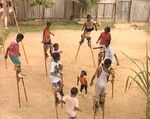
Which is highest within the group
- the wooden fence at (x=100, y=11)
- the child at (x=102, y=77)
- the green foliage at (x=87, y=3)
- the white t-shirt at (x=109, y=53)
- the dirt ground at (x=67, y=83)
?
the green foliage at (x=87, y=3)

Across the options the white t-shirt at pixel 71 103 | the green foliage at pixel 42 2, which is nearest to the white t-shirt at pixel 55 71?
the white t-shirt at pixel 71 103

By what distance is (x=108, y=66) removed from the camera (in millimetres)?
12398

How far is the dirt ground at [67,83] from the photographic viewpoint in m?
13.2

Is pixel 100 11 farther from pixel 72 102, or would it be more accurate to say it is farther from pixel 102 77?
pixel 72 102

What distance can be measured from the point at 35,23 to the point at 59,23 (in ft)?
4.01

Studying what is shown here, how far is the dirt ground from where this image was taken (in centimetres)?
1317

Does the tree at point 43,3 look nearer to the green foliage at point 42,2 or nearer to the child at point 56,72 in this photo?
the green foliage at point 42,2

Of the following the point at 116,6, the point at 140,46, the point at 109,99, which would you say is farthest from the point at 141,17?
the point at 109,99

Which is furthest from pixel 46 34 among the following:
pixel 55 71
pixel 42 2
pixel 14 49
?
pixel 42 2

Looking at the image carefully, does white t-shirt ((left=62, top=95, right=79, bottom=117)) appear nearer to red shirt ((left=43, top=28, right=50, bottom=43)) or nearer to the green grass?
red shirt ((left=43, top=28, right=50, bottom=43))

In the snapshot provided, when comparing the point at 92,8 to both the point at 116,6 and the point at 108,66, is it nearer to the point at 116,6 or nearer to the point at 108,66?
the point at 116,6

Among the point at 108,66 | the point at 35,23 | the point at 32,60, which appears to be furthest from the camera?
the point at 35,23

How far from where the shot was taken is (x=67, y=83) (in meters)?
15.1

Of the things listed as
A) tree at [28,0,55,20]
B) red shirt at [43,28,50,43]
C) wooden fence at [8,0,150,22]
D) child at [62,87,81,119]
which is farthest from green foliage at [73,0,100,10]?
child at [62,87,81,119]
